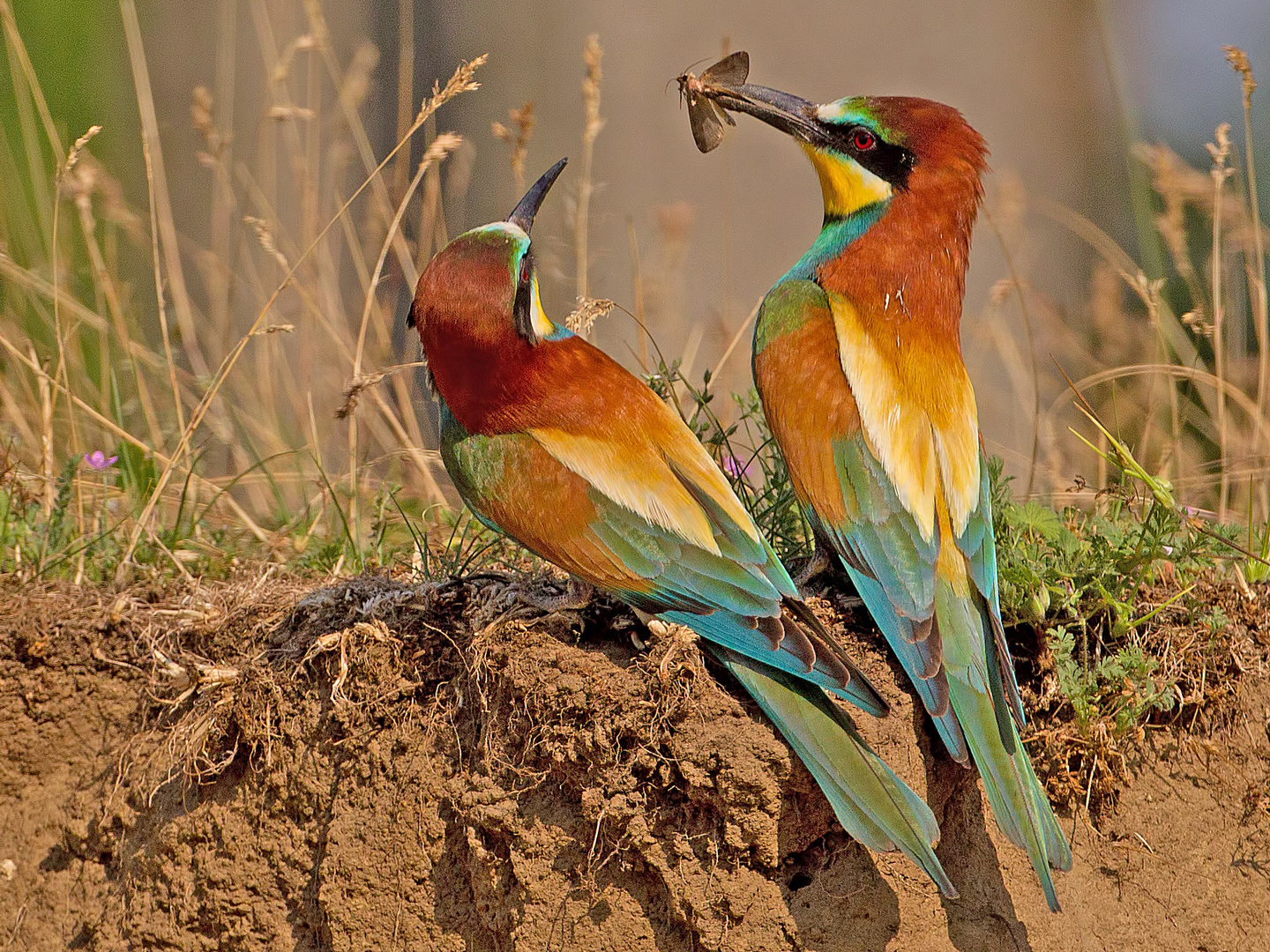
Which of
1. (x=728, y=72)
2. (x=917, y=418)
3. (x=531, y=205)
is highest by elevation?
(x=728, y=72)

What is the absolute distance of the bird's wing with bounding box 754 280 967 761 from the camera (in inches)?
85.5

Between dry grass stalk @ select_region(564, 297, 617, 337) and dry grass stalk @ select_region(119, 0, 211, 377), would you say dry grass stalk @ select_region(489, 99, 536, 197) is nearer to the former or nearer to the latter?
dry grass stalk @ select_region(564, 297, 617, 337)

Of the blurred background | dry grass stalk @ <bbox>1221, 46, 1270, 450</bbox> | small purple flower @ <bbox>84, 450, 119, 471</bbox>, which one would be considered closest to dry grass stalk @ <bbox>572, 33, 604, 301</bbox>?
the blurred background

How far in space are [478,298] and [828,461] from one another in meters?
0.73

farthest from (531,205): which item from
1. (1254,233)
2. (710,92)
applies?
(1254,233)

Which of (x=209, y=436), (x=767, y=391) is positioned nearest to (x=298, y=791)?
(x=767, y=391)

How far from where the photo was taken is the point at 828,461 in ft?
7.88

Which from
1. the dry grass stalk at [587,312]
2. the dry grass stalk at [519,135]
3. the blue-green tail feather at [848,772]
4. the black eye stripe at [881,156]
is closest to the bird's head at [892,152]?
the black eye stripe at [881,156]

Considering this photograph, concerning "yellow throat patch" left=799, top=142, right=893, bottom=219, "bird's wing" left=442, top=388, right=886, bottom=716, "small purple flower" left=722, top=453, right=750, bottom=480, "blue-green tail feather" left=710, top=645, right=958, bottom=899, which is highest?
"yellow throat patch" left=799, top=142, right=893, bottom=219

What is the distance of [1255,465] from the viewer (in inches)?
133

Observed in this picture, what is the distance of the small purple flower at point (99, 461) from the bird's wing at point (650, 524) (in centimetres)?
138

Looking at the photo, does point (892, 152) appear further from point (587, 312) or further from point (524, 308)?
point (524, 308)

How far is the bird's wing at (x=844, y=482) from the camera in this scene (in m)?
2.17

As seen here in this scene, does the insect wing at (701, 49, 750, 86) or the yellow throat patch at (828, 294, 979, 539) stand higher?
the insect wing at (701, 49, 750, 86)
